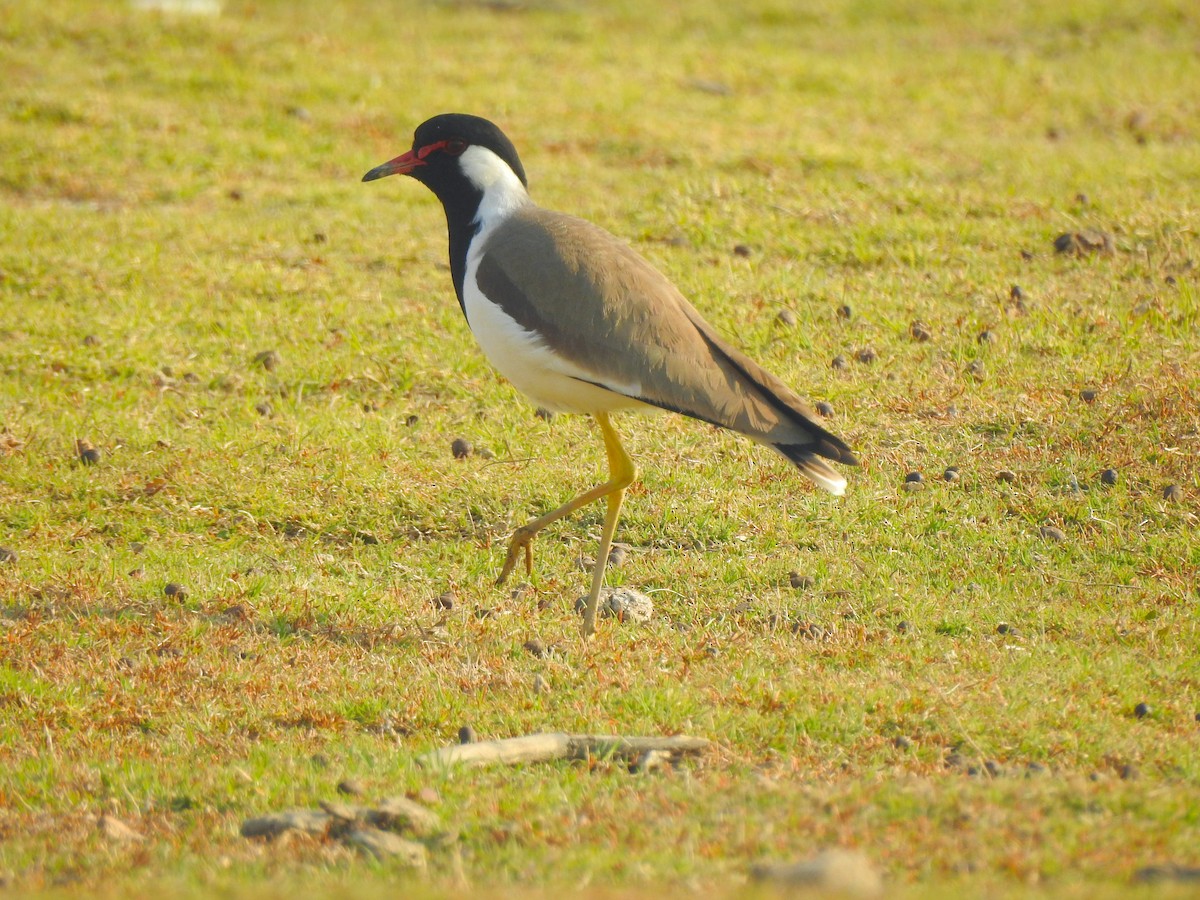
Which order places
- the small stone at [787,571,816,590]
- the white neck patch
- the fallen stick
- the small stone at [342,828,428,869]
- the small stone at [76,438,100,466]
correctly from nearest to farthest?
the small stone at [342,828,428,869]
the fallen stick
the small stone at [787,571,816,590]
the white neck patch
the small stone at [76,438,100,466]

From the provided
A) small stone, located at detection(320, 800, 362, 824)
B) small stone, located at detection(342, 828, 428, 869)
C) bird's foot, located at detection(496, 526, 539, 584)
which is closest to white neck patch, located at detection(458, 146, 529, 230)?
bird's foot, located at detection(496, 526, 539, 584)

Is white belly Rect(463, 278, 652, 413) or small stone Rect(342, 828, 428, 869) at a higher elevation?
white belly Rect(463, 278, 652, 413)

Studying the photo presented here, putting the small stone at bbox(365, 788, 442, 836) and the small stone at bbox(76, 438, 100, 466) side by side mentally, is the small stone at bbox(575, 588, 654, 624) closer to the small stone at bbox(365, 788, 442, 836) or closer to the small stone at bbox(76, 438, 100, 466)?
the small stone at bbox(365, 788, 442, 836)

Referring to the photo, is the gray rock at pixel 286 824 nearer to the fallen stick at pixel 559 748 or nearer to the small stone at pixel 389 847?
the small stone at pixel 389 847

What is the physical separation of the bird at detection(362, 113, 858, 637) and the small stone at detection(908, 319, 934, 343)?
96.1 inches

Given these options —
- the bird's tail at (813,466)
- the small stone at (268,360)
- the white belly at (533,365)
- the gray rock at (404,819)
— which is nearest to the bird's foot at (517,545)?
the white belly at (533,365)

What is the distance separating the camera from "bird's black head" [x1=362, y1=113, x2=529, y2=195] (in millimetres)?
6637

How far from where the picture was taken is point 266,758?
15.8 feet

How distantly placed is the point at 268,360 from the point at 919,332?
368cm

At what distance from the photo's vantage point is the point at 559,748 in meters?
4.73

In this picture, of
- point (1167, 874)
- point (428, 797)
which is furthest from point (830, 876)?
point (428, 797)

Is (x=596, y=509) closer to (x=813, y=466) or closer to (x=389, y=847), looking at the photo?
(x=813, y=466)

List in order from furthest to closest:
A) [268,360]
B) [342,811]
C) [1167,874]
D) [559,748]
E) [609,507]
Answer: [268,360] < [609,507] < [559,748] < [342,811] < [1167,874]

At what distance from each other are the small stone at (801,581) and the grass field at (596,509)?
1 cm
